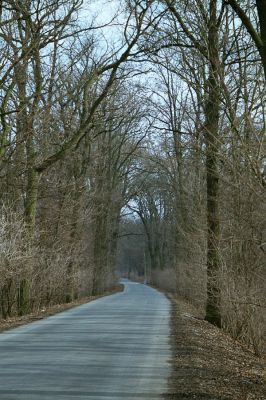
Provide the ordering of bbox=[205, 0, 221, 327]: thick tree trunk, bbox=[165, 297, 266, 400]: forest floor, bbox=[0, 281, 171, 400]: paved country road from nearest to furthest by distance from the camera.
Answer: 1. bbox=[0, 281, 171, 400]: paved country road
2. bbox=[165, 297, 266, 400]: forest floor
3. bbox=[205, 0, 221, 327]: thick tree trunk

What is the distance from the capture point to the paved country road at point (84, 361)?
7418 millimetres

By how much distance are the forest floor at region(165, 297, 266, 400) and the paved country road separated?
28 centimetres

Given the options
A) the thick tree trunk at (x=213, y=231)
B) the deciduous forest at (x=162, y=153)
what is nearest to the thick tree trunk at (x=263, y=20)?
the deciduous forest at (x=162, y=153)

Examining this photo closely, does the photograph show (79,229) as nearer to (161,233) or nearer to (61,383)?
(61,383)

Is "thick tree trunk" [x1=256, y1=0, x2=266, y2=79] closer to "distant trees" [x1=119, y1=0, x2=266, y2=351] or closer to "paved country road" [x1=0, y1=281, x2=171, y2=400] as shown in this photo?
"distant trees" [x1=119, y1=0, x2=266, y2=351]

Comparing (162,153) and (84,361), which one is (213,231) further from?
(162,153)

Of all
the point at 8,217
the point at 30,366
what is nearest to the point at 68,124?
the point at 8,217

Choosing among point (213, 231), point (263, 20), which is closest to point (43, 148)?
point (213, 231)

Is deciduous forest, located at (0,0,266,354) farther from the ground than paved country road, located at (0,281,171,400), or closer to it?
farther from the ground

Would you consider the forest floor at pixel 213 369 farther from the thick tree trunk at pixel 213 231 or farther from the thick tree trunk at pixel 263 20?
the thick tree trunk at pixel 263 20

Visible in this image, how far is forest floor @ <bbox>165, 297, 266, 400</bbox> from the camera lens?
7.59m

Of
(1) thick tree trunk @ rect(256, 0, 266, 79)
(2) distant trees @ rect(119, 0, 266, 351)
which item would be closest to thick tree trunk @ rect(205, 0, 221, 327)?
(2) distant trees @ rect(119, 0, 266, 351)

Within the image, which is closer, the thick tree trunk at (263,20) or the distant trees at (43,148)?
the thick tree trunk at (263,20)

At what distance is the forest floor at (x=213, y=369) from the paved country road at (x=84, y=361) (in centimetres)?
28
